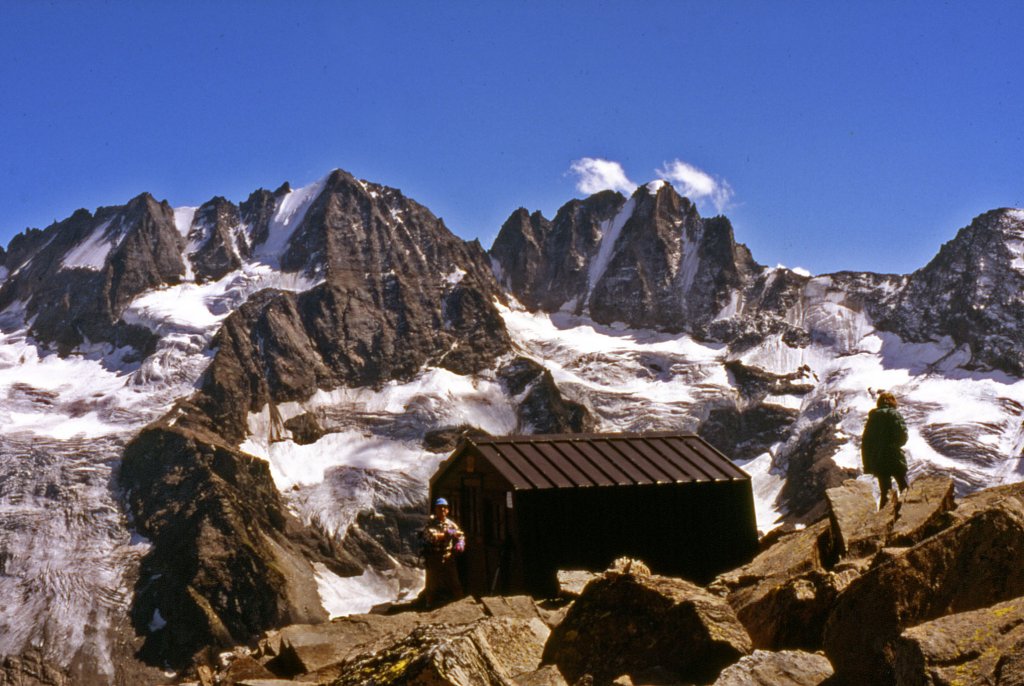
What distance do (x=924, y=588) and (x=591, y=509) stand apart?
44.6 ft

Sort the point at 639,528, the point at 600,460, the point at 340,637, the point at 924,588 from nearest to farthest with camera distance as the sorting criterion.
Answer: the point at 924,588 < the point at 340,637 < the point at 639,528 < the point at 600,460

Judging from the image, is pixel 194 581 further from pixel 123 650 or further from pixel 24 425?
pixel 24 425

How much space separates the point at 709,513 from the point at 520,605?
34.9ft

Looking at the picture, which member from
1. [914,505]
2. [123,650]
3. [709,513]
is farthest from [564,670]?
[123,650]

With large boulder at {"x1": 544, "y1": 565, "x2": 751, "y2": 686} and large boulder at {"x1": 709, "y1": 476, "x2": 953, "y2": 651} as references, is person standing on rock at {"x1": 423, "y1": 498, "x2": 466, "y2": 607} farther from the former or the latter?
large boulder at {"x1": 544, "y1": 565, "x2": 751, "y2": 686}

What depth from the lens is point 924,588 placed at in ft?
25.3

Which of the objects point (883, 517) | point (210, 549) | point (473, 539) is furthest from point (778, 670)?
point (210, 549)

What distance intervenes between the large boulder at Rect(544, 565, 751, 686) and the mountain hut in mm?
11106

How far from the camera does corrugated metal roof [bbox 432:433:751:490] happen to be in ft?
70.4

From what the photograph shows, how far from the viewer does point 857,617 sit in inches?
293

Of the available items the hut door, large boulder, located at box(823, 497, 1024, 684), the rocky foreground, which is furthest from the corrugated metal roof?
large boulder, located at box(823, 497, 1024, 684)

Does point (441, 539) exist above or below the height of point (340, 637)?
above

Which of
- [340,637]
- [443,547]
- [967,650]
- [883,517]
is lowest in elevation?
[340,637]

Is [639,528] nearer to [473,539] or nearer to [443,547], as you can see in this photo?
[473,539]
